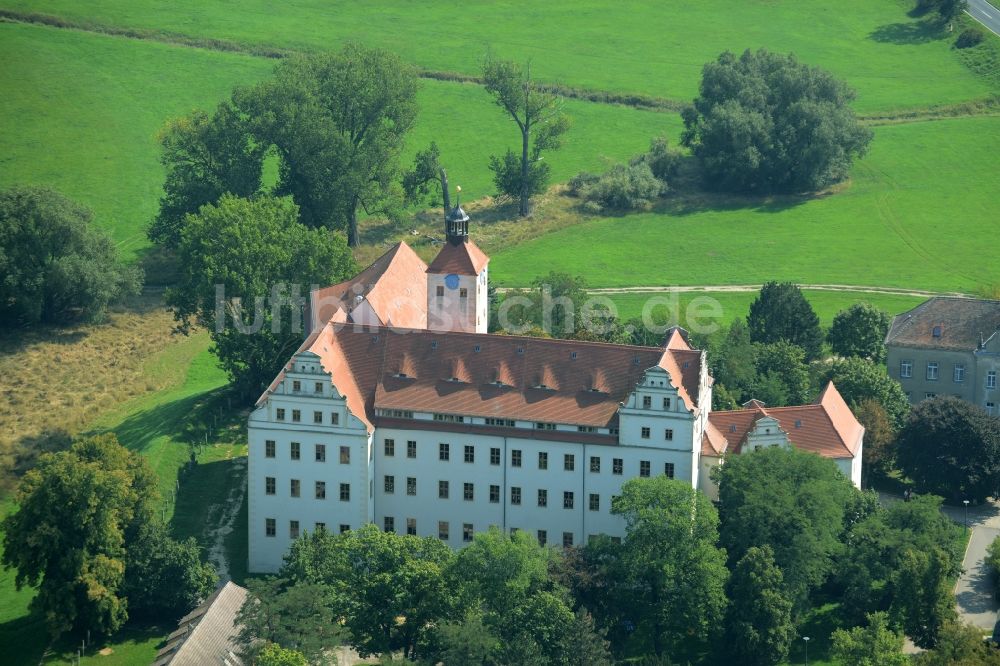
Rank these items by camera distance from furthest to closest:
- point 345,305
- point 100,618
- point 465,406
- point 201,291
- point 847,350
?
point 847,350, point 201,291, point 345,305, point 465,406, point 100,618

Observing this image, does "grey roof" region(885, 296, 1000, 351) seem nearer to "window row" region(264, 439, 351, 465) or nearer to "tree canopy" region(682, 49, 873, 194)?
"tree canopy" region(682, 49, 873, 194)

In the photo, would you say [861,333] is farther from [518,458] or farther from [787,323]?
[518,458]

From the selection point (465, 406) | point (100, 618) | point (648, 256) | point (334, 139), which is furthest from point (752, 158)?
point (100, 618)

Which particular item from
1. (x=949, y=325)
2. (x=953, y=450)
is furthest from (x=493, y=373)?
(x=949, y=325)

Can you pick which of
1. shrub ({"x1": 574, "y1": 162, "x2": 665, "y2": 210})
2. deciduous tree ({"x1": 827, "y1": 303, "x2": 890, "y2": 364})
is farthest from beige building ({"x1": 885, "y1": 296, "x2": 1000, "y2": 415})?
shrub ({"x1": 574, "y1": 162, "x2": 665, "y2": 210})

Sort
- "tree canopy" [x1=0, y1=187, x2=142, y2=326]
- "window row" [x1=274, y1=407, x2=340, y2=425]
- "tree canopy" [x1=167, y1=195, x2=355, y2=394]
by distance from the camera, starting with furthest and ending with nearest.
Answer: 1. "tree canopy" [x1=0, y1=187, x2=142, y2=326]
2. "tree canopy" [x1=167, y1=195, x2=355, y2=394]
3. "window row" [x1=274, y1=407, x2=340, y2=425]

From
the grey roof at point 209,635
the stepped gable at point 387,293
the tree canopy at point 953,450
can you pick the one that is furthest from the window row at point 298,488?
the tree canopy at point 953,450

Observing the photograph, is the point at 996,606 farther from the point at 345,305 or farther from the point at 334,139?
the point at 334,139
